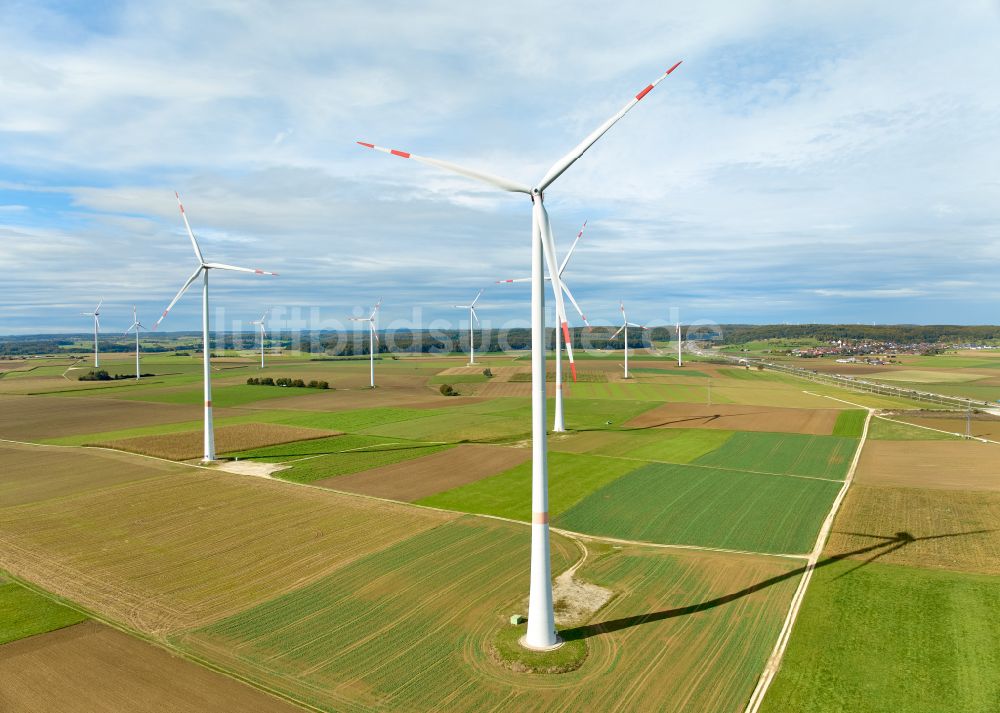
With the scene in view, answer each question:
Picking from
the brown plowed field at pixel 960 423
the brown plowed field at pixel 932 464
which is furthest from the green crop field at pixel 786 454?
the brown plowed field at pixel 960 423

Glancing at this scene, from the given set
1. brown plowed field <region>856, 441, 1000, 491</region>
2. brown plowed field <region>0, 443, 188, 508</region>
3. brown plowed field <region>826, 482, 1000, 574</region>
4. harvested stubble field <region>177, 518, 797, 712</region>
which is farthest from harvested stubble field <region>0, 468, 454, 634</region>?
brown plowed field <region>856, 441, 1000, 491</region>

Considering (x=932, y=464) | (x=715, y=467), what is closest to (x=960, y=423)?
(x=932, y=464)

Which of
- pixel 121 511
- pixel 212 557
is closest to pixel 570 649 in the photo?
pixel 212 557

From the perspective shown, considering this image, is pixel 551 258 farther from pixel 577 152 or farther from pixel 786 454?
pixel 786 454

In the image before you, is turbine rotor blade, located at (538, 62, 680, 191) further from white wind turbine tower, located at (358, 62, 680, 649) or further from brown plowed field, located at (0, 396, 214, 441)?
brown plowed field, located at (0, 396, 214, 441)

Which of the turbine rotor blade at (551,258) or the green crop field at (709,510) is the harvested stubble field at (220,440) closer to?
the green crop field at (709,510)

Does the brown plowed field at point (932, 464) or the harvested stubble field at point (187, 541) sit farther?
the brown plowed field at point (932, 464)
